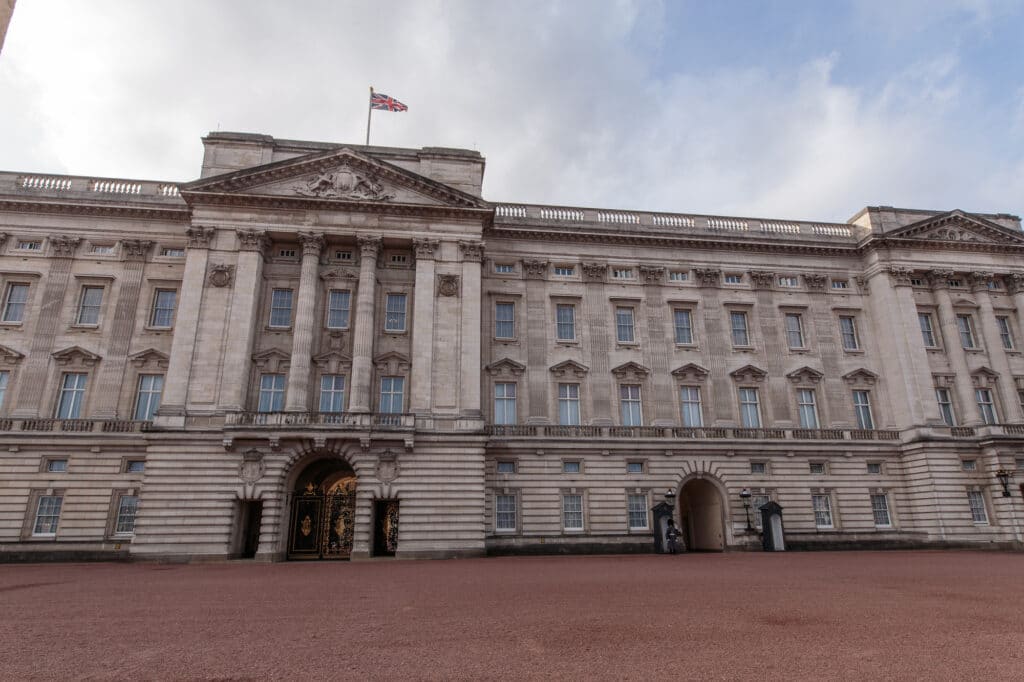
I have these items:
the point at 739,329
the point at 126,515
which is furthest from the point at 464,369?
the point at 126,515

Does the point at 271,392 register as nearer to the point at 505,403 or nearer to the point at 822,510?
the point at 505,403

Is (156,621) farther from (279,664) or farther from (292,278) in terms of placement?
(292,278)

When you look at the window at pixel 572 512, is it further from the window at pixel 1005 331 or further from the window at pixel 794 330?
the window at pixel 1005 331

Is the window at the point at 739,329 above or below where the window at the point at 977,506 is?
above

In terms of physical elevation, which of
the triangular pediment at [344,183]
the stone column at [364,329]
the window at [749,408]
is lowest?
the window at [749,408]

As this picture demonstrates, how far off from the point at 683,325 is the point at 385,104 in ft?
75.0

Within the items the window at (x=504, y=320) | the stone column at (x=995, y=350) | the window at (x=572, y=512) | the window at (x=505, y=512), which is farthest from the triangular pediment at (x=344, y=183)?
the stone column at (x=995, y=350)

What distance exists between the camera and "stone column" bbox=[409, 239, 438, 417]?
106 ft

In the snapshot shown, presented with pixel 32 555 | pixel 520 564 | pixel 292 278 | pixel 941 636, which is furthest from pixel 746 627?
pixel 32 555

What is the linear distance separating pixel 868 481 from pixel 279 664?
3742 centimetres

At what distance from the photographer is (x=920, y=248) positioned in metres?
40.4

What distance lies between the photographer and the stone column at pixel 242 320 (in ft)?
103

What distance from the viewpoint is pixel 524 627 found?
35.4 feet

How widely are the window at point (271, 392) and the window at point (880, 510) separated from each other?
34.6m
